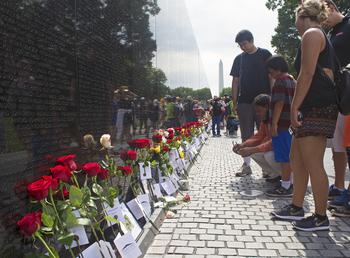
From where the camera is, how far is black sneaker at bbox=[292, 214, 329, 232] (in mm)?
3943

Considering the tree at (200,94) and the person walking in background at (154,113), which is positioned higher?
the tree at (200,94)

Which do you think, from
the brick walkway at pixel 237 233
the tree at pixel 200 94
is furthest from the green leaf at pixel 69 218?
the tree at pixel 200 94

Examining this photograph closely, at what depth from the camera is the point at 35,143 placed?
2.96m

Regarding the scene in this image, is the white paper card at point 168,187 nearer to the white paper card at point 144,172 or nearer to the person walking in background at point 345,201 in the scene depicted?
the white paper card at point 144,172

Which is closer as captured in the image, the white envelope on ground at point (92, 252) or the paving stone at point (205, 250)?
the white envelope on ground at point (92, 252)

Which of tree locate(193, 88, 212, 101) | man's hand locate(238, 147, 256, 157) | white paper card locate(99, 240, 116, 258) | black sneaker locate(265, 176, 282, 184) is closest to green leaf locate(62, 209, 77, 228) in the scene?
white paper card locate(99, 240, 116, 258)

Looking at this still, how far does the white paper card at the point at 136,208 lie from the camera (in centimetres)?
382

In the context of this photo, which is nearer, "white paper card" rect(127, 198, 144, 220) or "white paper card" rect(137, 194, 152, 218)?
"white paper card" rect(127, 198, 144, 220)

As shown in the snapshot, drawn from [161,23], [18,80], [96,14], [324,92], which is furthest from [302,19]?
[161,23]

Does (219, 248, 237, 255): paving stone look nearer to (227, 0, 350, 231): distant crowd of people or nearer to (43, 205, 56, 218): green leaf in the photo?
(227, 0, 350, 231): distant crowd of people

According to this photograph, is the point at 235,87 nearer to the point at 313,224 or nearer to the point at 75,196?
the point at 313,224

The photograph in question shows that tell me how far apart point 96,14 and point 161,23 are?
4354 mm

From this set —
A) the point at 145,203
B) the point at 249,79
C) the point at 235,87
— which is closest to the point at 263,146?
the point at 249,79

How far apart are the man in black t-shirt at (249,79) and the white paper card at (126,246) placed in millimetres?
4442
